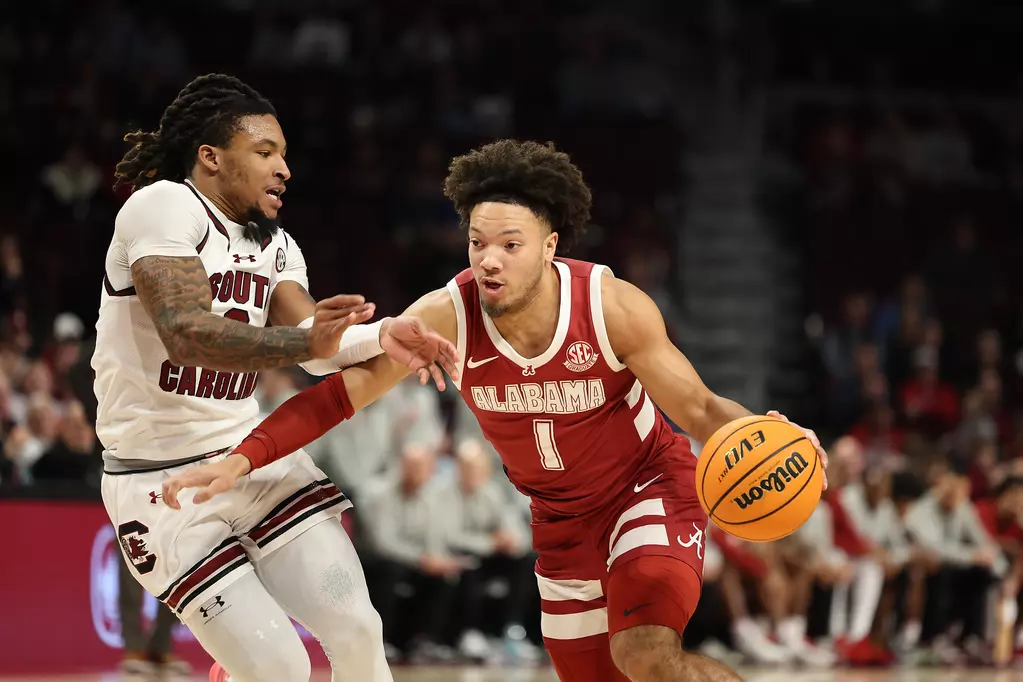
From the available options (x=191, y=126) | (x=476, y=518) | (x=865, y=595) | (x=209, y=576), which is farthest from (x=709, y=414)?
(x=865, y=595)

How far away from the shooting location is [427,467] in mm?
10414

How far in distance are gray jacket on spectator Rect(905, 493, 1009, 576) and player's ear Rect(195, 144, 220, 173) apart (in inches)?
362

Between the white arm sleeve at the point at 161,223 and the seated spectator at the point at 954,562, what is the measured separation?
9.33 m

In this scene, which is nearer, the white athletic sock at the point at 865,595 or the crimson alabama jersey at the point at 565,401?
the crimson alabama jersey at the point at 565,401

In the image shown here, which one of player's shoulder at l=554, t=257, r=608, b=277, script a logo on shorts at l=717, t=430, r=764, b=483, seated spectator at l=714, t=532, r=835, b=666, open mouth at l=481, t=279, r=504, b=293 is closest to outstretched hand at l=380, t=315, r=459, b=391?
open mouth at l=481, t=279, r=504, b=293

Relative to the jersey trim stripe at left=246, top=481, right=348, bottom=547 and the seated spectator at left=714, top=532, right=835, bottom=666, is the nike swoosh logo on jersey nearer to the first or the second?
the jersey trim stripe at left=246, top=481, right=348, bottom=547

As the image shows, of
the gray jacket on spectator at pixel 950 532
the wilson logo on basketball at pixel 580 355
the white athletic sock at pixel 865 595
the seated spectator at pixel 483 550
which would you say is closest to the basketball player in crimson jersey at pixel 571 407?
the wilson logo on basketball at pixel 580 355

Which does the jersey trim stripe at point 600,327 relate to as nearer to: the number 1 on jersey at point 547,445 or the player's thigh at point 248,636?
the number 1 on jersey at point 547,445

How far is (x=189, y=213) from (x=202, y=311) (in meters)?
0.37

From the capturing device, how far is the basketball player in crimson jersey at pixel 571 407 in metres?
4.54

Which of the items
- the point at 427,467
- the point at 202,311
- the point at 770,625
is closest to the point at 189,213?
the point at 202,311

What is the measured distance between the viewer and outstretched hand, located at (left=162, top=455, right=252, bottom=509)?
4059 millimetres

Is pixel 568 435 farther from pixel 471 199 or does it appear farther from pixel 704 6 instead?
pixel 704 6

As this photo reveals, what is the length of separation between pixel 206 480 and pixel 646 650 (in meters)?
1.51
